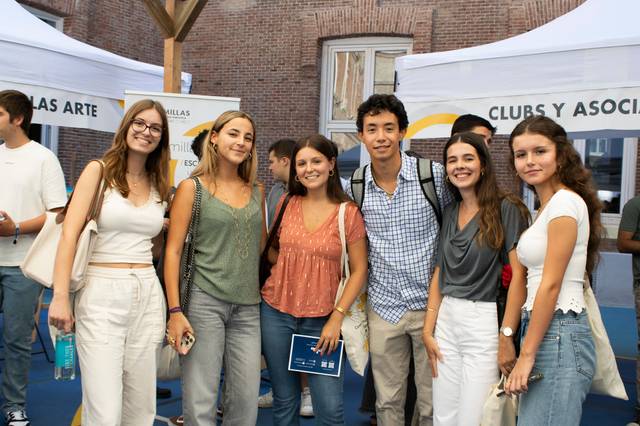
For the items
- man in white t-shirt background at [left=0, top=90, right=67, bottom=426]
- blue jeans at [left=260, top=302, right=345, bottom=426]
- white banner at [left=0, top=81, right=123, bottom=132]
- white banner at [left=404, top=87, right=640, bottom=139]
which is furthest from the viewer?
white banner at [left=0, top=81, right=123, bottom=132]

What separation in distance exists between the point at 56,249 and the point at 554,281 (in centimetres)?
219

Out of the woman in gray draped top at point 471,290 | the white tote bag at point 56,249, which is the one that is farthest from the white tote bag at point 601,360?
the white tote bag at point 56,249

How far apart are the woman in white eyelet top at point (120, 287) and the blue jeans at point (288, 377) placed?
1.72 feet

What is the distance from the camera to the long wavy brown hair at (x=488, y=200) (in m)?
3.05

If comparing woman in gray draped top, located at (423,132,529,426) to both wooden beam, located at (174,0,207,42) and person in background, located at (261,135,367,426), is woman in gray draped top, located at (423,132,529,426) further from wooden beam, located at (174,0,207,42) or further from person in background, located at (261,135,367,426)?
wooden beam, located at (174,0,207,42)

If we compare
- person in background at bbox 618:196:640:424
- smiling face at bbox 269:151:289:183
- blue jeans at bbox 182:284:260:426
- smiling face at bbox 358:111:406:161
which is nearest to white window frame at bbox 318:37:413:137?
smiling face at bbox 269:151:289:183

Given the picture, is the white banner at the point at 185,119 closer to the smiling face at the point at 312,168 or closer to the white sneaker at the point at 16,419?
the white sneaker at the point at 16,419

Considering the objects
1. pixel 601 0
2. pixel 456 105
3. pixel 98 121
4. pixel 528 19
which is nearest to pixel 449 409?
pixel 456 105

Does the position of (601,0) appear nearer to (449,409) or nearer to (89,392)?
(449,409)

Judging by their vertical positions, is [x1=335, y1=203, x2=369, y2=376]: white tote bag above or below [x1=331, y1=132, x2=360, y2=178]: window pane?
below

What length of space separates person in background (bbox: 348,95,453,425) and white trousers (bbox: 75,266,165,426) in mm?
1070

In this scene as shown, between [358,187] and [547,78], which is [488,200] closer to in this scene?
[358,187]

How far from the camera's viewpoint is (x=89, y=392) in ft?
10.0

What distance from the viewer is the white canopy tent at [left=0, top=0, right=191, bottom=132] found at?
17.3 feet
